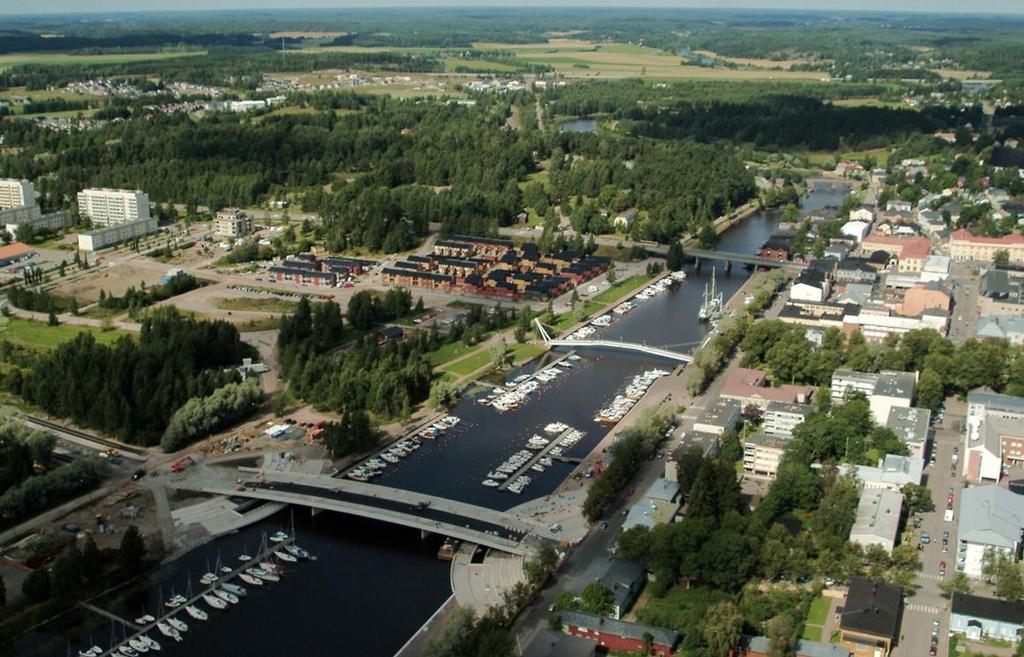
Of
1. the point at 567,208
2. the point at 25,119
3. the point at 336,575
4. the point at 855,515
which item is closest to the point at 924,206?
the point at 567,208

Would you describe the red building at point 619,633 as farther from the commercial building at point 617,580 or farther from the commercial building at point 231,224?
the commercial building at point 231,224

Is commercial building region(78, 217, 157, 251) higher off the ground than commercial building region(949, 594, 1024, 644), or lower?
higher

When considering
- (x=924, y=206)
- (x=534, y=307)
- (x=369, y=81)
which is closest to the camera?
(x=534, y=307)

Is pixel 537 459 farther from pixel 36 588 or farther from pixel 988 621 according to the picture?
pixel 36 588

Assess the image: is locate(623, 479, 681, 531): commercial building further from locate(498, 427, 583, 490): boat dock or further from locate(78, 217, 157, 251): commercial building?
locate(78, 217, 157, 251): commercial building

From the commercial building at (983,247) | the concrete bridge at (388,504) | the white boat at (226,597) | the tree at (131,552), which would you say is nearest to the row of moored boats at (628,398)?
the concrete bridge at (388,504)

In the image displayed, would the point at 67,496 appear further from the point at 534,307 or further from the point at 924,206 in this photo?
the point at 924,206

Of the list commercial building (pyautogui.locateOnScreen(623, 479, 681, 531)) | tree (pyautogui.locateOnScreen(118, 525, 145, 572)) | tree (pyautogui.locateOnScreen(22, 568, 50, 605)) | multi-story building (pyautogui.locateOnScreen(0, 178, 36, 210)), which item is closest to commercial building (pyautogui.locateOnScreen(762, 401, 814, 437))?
commercial building (pyautogui.locateOnScreen(623, 479, 681, 531))
